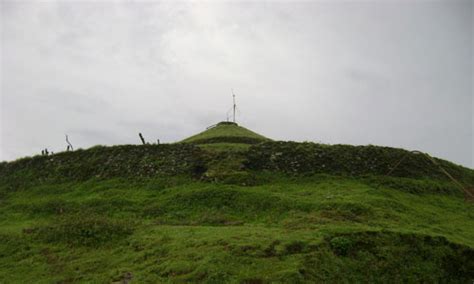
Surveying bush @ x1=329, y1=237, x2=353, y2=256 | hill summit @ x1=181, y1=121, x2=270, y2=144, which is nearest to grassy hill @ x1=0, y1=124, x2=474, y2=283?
bush @ x1=329, y1=237, x2=353, y2=256

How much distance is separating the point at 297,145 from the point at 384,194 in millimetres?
6160

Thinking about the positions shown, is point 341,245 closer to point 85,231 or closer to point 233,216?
point 233,216

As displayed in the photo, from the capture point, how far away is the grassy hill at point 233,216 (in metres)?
11.0

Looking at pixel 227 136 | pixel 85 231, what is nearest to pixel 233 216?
Answer: pixel 85 231

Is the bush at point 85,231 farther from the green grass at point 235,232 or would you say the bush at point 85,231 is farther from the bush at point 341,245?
the bush at point 341,245

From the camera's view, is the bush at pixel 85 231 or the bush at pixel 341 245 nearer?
the bush at pixel 341 245

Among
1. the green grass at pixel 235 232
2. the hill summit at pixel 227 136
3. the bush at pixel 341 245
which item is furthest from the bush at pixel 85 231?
the hill summit at pixel 227 136

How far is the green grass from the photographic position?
1080cm

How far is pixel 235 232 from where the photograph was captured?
42.7 ft

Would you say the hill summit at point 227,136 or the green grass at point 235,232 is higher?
the hill summit at point 227,136

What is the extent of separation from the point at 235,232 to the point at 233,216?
289 cm

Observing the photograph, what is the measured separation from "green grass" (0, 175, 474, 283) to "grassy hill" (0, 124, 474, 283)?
5cm

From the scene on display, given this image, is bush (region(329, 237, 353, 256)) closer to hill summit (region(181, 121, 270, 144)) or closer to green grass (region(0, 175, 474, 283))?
green grass (region(0, 175, 474, 283))

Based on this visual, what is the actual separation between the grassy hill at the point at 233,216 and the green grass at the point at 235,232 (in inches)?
1.8
